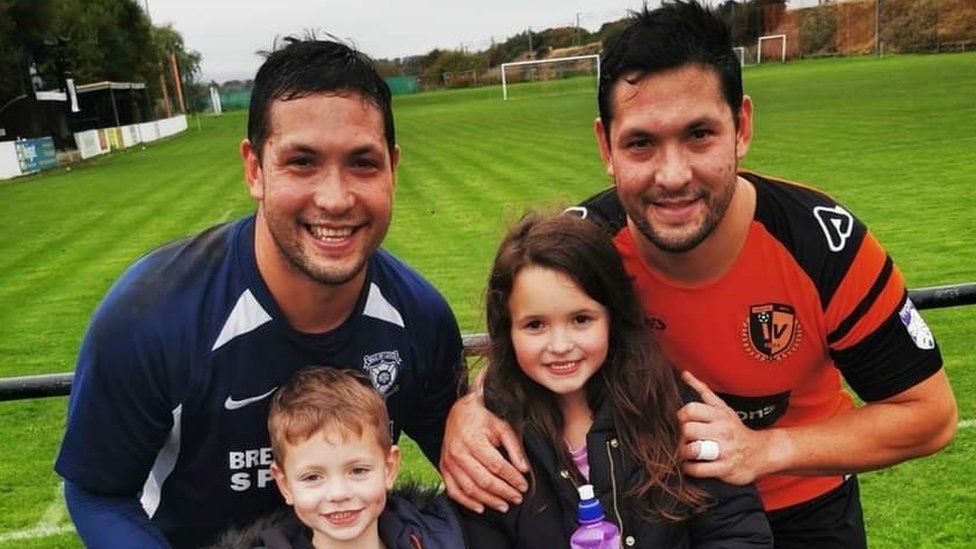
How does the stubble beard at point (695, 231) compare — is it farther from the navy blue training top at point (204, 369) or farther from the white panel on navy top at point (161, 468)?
the white panel on navy top at point (161, 468)

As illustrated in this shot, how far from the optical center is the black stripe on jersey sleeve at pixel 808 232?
247 centimetres

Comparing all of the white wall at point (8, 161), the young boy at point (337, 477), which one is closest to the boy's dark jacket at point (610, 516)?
the young boy at point (337, 477)

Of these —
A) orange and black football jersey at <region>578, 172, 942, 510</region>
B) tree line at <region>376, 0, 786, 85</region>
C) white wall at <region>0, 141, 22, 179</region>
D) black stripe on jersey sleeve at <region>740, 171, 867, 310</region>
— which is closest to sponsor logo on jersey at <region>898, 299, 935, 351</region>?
orange and black football jersey at <region>578, 172, 942, 510</region>

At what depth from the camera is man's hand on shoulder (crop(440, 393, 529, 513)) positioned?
2307mm

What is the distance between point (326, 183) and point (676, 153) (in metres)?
0.93

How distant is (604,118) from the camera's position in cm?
257

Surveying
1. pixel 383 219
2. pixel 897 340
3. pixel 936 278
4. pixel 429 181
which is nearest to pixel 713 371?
pixel 897 340

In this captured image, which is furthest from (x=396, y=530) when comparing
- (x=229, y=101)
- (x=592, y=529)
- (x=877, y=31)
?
(x=229, y=101)

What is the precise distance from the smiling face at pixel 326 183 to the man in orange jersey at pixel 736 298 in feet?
1.90

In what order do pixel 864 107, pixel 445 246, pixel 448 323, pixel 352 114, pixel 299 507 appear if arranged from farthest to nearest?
pixel 864 107 < pixel 445 246 < pixel 448 323 < pixel 352 114 < pixel 299 507

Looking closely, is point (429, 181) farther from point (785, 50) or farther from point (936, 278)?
point (785, 50)

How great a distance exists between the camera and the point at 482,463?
2.34 metres

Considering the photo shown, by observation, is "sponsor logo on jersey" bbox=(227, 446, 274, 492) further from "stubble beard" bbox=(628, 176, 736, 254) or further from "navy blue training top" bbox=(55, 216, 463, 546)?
"stubble beard" bbox=(628, 176, 736, 254)

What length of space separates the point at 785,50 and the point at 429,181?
200ft
